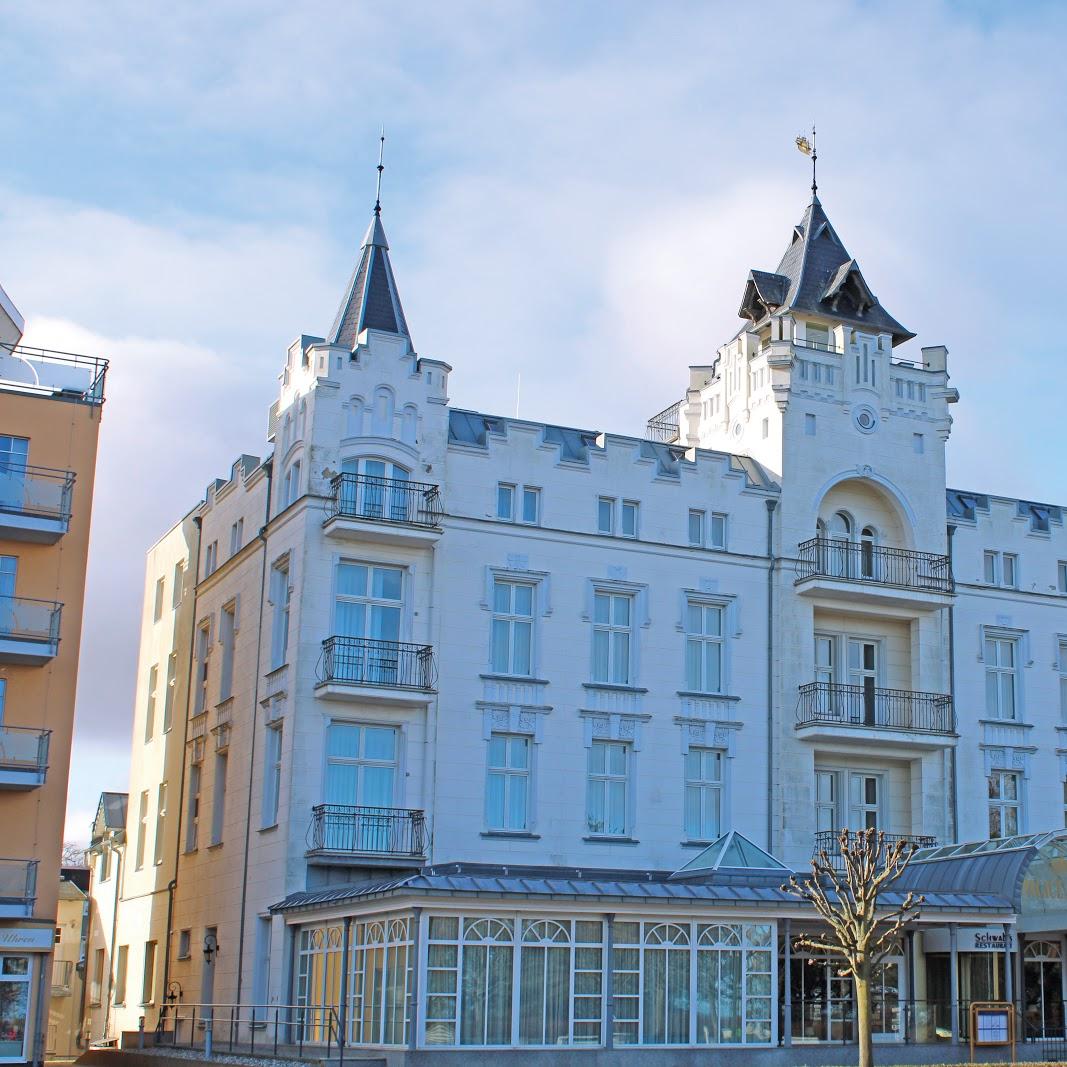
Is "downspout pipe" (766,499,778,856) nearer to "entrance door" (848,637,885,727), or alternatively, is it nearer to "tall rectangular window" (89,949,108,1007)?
"entrance door" (848,637,885,727)

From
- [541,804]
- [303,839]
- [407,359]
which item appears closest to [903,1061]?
[541,804]

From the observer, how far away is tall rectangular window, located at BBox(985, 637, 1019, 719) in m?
40.7

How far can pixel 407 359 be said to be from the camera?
36.3 meters

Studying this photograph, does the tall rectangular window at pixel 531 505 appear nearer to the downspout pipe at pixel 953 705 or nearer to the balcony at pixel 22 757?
the downspout pipe at pixel 953 705

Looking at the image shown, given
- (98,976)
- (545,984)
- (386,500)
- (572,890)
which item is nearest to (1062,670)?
(386,500)

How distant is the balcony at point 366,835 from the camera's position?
32.9 metres

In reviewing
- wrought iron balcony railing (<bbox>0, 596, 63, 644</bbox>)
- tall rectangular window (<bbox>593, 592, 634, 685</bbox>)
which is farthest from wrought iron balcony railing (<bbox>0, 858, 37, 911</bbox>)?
tall rectangular window (<bbox>593, 592, 634, 685</bbox>)

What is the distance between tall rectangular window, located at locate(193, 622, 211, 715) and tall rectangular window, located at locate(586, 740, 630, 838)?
10.6 meters

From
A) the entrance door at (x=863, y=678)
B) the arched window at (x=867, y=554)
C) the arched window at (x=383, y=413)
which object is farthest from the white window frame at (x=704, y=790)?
the arched window at (x=383, y=413)

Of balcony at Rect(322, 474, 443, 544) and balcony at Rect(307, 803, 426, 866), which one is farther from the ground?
balcony at Rect(322, 474, 443, 544)

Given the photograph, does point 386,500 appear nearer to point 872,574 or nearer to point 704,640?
point 704,640

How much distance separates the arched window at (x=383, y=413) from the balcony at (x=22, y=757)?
30.4ft

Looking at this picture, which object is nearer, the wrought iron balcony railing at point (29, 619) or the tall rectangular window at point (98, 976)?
the wrought iron balcony railing at point (29, 619)

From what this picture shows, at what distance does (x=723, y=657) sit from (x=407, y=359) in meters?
9.91
